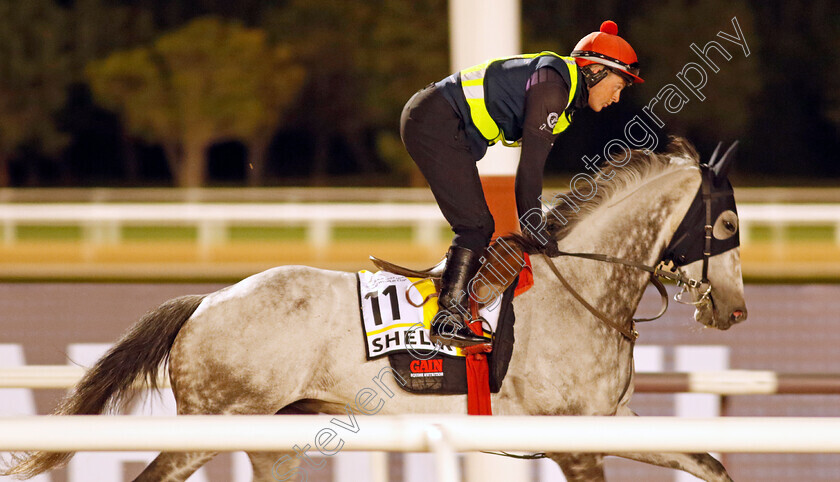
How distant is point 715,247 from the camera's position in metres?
3.00

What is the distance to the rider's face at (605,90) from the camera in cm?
301

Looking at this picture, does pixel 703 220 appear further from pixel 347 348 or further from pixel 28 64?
pixel 28 64

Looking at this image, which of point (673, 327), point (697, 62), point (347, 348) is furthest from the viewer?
point (697, 62)

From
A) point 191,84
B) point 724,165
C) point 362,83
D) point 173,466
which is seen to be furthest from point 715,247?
point 362,83

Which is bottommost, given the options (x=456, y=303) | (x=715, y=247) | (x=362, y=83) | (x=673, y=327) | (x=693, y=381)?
(x=693, y=381)

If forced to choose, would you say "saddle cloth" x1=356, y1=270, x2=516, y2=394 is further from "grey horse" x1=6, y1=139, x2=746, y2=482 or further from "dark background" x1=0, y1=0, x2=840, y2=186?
"dark background" x1=0, y1=0, x2=840, y2=186

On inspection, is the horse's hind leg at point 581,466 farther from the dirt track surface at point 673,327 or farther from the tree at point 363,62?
the tree at point 363,62

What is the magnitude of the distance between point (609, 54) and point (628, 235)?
56cm

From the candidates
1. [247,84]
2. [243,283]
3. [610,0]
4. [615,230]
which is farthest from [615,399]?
[610,0]

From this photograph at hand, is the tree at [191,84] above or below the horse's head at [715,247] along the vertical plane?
above

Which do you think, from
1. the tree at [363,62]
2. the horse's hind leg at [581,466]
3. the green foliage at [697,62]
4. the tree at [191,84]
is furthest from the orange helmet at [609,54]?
the green foliage at [697,62]

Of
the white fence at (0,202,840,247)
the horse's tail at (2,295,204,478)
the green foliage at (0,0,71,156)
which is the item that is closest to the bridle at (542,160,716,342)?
the horse's tail at (2,295,204,478)

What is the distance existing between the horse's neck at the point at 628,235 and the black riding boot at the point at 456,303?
36 cm

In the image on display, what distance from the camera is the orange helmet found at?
2963 millimetres
